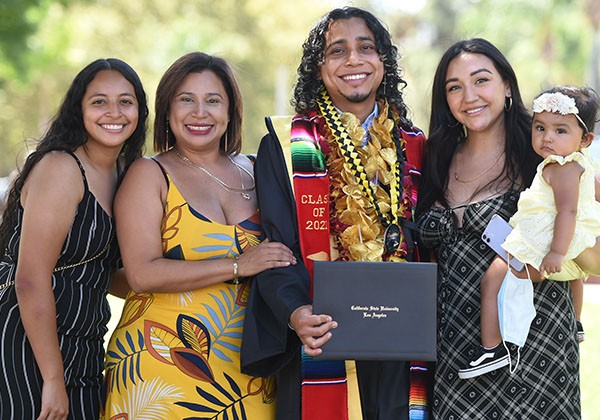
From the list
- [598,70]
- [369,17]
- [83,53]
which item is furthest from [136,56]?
[369,17]

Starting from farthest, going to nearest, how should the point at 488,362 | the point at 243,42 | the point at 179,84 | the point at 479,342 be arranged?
1. the point at 243,42
2. the point at 179,84
3. the point at 479,342
4. the point at 488,362

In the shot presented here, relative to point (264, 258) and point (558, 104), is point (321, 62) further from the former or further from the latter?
point (558, 104)

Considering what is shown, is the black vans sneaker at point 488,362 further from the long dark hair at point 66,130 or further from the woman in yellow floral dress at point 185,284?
the long dark hair at point 66,130

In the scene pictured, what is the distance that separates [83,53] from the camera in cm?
3275

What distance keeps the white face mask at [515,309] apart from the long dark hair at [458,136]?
0.43 m

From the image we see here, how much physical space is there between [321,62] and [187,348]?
4.40ft

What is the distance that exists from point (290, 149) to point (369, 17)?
0.69m

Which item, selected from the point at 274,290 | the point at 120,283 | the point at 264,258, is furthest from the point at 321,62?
the point at 120,283

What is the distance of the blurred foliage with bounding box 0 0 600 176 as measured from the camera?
106 ft

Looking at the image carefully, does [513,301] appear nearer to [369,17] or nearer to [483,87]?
[483,87]

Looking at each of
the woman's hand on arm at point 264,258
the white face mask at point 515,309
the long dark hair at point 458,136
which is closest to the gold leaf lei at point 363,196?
the long dark hair at point 458,136

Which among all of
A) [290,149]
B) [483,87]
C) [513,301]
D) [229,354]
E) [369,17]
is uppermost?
[369,17]

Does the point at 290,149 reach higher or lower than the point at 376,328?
higher

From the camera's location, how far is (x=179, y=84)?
3.78 metres
